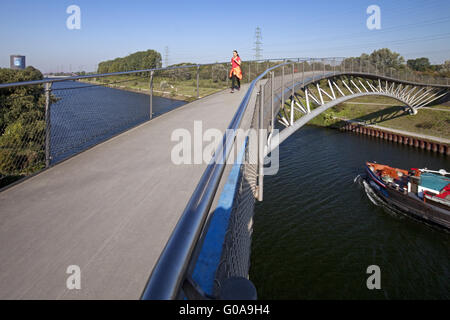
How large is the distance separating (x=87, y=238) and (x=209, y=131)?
13.2ft

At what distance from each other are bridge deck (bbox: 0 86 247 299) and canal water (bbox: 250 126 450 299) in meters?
7.11

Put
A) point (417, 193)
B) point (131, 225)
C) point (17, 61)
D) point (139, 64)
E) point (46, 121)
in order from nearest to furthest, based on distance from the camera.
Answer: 1. point (131, 225)
2. point (46, 121)
3. point (139, 64)
4. point (417, 193)
5. point (17, 61)

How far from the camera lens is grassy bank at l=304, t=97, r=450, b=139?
110 feet

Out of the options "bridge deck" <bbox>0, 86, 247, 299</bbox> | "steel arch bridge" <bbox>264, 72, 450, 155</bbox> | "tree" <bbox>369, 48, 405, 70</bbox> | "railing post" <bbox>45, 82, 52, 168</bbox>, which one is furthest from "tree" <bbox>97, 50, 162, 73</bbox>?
"tree" <bbox>369, 48, 405, 70</bbox>

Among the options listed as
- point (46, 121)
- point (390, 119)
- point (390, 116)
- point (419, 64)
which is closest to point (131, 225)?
point (46, 121)

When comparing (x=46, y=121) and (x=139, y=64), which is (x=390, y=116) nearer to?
(x=139, y=64)

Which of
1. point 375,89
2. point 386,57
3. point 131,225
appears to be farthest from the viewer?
point 386,57

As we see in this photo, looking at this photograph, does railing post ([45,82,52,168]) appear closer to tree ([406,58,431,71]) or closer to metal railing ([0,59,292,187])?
metal railing ([0,59,292,187])

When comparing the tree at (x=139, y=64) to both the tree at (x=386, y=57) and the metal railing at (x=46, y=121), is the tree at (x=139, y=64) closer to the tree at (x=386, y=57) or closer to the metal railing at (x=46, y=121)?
the metal railing at (x=46, y=121)

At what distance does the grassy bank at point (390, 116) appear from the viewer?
3350 centimetres

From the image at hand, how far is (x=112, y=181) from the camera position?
3.91m

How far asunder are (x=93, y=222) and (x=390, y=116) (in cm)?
4277

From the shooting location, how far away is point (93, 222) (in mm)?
2984

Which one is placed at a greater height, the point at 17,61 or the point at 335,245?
the point at 17,61
